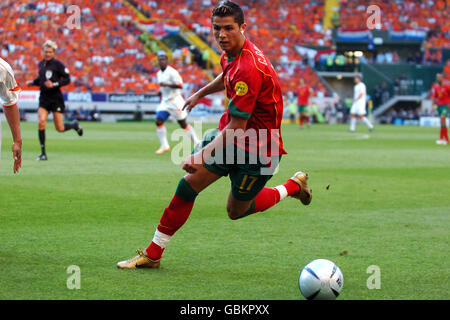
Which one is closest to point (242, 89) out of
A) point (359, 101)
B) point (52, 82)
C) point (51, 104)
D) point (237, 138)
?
point (237, 138)

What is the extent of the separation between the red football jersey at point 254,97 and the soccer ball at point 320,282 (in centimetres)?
115

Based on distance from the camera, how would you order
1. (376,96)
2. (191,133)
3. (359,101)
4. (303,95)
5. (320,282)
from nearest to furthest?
(320,282) → (191,133) → (359,101) → (303,95) → (376,96)

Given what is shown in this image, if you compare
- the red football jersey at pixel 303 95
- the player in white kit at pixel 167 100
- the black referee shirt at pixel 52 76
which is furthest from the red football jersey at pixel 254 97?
the red football jersey at pixel 303 95

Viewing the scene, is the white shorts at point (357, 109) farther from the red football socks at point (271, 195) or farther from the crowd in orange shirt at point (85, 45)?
the red football socks at point (271, 195)

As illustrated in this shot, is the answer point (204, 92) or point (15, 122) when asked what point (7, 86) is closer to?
point (15, 122)

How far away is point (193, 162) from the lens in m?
5.03

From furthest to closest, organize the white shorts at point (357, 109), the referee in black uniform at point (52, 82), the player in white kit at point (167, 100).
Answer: the white shorts at point (357, 109)
the player in white kit at point (167, 100)
the referee in black uniform at point (52, 82)

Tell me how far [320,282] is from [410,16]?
163ft

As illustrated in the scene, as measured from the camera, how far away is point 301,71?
47.4 metres

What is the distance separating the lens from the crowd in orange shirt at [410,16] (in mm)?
49750

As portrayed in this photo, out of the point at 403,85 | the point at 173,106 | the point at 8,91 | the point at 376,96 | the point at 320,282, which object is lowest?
the point at 376,96

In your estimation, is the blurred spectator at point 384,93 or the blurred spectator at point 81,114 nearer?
the blurred spectator at point 81,114

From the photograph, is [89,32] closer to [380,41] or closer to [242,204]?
[380,41]

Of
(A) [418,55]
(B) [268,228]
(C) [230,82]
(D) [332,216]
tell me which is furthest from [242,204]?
(A) [418,55]
